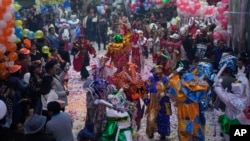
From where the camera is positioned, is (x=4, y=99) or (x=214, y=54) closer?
(x=4, y=99)

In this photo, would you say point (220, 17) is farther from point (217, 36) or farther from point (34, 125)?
point (34, 125)

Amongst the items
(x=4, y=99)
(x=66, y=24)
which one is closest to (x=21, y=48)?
(x=4, y=99)

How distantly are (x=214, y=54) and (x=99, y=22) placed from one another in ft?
28.5

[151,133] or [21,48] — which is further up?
[21,48]

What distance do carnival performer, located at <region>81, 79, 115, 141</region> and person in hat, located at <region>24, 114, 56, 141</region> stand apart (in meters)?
1.46

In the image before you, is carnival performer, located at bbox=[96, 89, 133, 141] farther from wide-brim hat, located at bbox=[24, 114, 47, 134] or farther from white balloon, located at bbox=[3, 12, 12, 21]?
white balloon, located at bbox=[3, 12, 12, 21]

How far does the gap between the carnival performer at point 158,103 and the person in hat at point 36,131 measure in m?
2.52

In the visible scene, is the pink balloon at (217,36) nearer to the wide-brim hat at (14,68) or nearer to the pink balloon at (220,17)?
the pink balloon at (220,17)

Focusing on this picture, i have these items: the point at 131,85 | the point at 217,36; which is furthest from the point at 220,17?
the point at 131,85

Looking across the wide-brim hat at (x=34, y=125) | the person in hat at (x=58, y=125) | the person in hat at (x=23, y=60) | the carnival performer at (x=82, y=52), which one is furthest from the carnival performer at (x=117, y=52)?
Result: the wide-brim hat at (x=34, y=125)

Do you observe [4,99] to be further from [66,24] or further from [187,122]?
[66,24]

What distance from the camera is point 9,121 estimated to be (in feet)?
20.3

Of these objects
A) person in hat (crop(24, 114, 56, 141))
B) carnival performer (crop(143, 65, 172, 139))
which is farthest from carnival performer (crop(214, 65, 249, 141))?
person in hat (crop(24, 114, 56, 141))

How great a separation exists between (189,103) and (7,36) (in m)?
3.57
